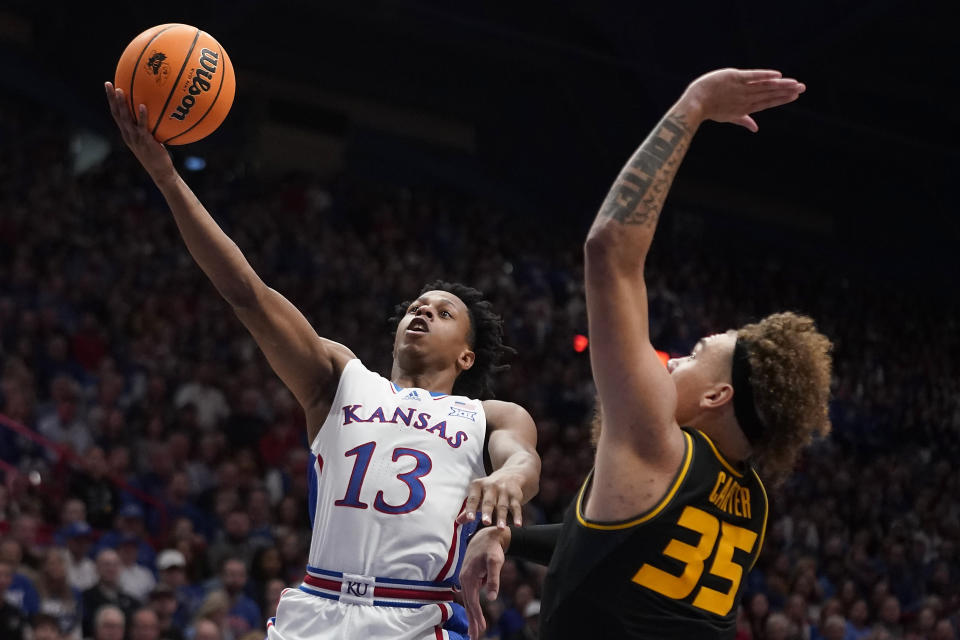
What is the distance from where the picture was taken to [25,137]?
1517cm

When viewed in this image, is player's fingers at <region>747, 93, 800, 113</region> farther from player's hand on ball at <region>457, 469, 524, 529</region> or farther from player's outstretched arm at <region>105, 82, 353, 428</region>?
player's outstretched arm at <region>105, 82, 353, 428</region>

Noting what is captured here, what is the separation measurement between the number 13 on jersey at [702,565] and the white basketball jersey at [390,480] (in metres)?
1.19

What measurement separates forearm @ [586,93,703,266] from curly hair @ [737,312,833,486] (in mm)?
381

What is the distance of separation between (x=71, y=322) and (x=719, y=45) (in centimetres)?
827

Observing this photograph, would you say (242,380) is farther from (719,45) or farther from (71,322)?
(719,45)

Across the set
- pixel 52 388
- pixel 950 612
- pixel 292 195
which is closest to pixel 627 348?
pixel 52 388

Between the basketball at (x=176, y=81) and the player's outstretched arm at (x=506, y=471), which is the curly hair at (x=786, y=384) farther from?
the basketball at (x=176, y=81)

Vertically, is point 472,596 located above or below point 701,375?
below

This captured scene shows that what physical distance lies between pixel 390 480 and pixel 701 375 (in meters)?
1.24

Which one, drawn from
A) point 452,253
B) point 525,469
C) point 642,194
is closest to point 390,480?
point 525,469

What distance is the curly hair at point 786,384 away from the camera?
8.33 ft

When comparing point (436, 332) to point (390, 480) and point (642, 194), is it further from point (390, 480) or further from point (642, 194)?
point (642, 194)

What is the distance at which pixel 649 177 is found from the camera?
2.43 meters

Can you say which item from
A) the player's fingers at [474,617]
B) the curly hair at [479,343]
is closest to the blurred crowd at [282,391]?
the curly hair at [479,343]
